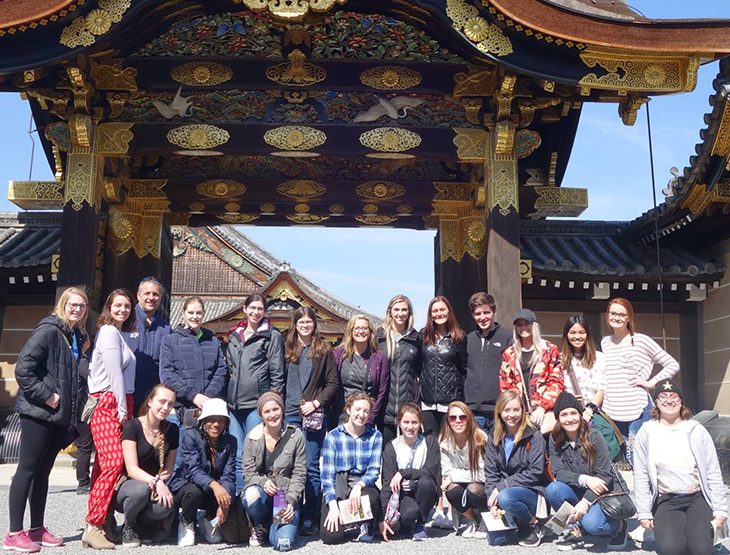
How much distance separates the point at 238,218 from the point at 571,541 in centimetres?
714

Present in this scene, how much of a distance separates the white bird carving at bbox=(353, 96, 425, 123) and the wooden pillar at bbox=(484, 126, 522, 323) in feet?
3.13

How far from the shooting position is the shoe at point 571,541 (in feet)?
16.9

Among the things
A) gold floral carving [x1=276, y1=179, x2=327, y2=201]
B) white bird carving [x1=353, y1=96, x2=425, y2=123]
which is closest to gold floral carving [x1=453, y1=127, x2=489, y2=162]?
white bird carving [x1=353, y1=96, x2=425, y2=123]

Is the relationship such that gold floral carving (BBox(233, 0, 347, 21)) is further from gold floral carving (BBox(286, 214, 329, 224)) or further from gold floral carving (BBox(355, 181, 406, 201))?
gold floral carving (BBox(286, 214, 329, 224))

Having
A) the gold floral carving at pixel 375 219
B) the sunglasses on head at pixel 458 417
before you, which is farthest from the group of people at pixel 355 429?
the gold floral carving at pixel 375 219

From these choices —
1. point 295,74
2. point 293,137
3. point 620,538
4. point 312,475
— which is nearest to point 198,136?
point 293,137

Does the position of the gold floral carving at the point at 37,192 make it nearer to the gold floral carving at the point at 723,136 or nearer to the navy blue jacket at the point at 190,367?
the navy blue jacket at the point at 190,367

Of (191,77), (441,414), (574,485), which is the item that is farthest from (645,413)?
(191,77)

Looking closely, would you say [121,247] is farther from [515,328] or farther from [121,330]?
[515,328]

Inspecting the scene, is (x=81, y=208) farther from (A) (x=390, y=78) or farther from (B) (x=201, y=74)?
(A) (x=390, y=78)

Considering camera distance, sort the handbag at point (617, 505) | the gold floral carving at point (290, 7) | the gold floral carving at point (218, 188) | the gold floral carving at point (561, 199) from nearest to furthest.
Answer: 1. the handbag at point (617, 505)
2. the gold floral carving at point (290, 7)
3. the gold floral carving at point (561, 199)
4. the gold floral carving at point (218, 188)

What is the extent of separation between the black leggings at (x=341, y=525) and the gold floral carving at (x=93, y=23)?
15.8 feet

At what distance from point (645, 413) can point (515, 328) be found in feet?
3.97

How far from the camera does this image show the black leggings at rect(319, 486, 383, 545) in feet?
17.1
